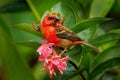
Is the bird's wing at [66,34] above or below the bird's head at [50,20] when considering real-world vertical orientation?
below

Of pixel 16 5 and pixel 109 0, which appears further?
pixel 16 5

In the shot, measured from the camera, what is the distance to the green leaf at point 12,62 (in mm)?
900

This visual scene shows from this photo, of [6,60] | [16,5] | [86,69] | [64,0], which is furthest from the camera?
[16,5]

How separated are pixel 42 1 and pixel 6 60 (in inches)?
13.4

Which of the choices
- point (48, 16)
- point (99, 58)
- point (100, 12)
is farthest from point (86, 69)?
point (100, 12)

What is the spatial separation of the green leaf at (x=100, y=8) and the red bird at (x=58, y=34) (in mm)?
337

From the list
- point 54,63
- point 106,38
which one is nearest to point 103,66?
point 106,38

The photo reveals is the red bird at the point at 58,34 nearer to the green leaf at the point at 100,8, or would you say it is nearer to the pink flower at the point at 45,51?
the pink flower at the point at 45,51

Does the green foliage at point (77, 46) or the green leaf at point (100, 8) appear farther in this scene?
the green leaf at point (100, 8)

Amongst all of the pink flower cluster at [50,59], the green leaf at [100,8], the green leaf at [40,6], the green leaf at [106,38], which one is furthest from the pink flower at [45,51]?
the green leaf at [100,8]

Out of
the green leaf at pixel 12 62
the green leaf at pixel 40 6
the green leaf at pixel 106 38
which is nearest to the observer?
the green leaf at pixel 12 62

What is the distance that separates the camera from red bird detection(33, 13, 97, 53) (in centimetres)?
94

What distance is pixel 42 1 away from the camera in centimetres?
121

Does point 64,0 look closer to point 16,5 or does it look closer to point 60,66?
point 60,66
